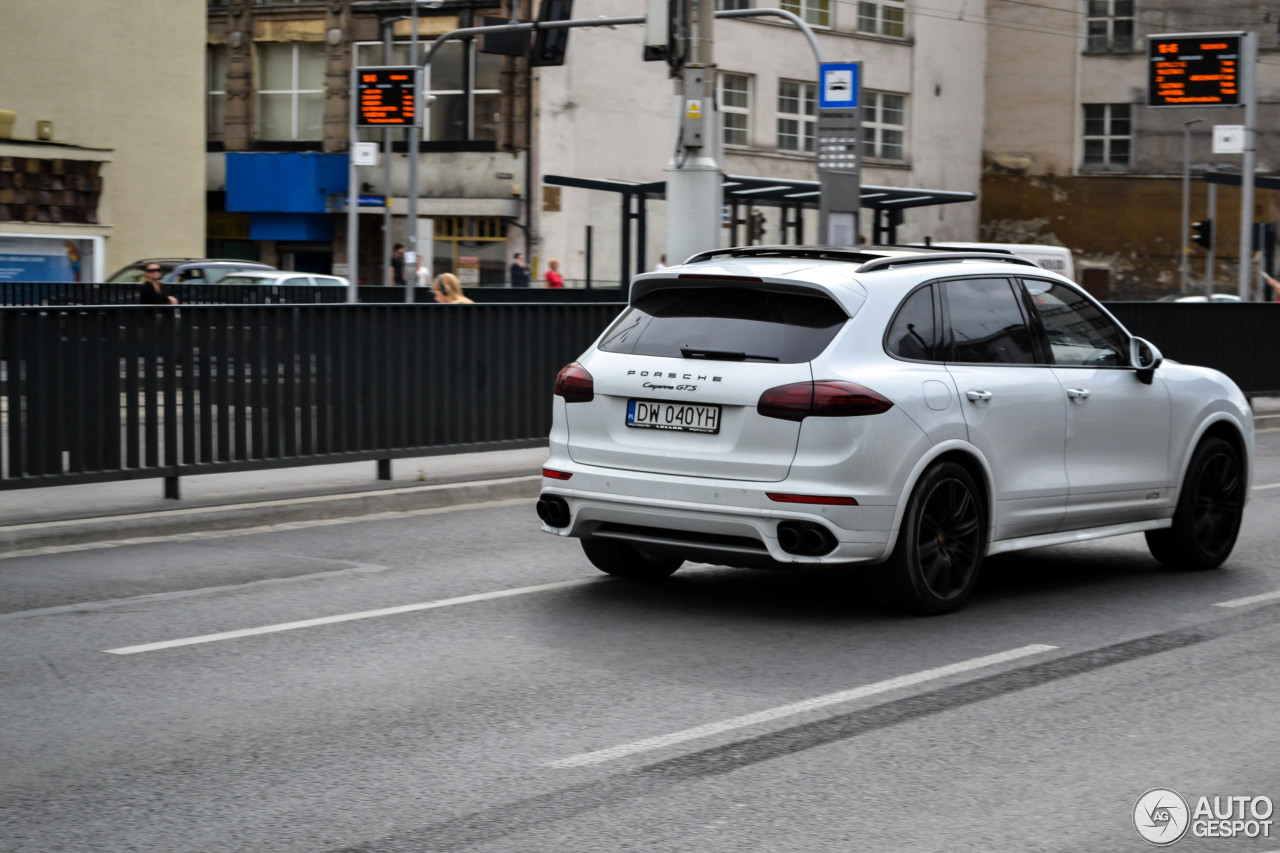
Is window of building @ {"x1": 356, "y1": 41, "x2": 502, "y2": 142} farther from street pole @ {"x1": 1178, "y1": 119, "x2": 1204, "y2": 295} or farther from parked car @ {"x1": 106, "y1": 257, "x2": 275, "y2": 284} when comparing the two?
street pole @ {"x1": 1178, "y1": 119, "x2": 1204, "y2": 295}

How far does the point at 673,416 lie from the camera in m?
7.84

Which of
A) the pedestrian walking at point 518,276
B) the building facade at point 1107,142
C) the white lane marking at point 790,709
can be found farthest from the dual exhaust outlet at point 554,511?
the building facade at point 1107,142

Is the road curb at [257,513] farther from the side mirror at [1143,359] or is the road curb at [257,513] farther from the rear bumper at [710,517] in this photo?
the side mirror at [1143,359]

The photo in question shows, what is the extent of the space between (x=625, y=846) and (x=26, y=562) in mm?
5923

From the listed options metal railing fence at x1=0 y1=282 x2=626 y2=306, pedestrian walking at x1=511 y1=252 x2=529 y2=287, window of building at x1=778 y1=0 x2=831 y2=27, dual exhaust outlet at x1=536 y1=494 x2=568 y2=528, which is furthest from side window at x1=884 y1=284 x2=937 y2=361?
window of building at x1=778 y1=0 x2=831 y2=27

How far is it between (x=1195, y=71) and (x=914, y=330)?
17.2 meters

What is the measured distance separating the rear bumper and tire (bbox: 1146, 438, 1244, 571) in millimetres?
2623

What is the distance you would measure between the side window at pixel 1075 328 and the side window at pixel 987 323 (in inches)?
7.7

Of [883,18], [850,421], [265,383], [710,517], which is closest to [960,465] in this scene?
[850,421]

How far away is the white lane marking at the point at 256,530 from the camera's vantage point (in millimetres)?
9906

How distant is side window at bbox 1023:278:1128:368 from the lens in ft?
28.8

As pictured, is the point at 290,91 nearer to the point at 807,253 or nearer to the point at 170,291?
the point at 170,291

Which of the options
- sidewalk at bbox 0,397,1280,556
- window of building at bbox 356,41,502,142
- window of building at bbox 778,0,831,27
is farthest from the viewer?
window of building at bbox 778,0,831,27

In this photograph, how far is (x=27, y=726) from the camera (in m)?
5.89
